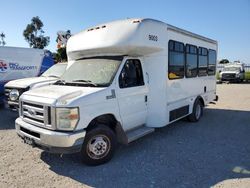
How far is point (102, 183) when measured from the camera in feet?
13.8

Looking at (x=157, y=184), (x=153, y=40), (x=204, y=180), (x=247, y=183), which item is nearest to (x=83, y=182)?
(x=157, y=184)

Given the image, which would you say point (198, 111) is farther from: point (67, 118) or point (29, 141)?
point (29, 141)

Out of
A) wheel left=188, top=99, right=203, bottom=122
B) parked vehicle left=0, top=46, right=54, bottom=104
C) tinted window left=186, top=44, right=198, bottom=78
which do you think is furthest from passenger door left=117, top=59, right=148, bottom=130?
parked vehicle left=0, top=46, right=54, bottom=104

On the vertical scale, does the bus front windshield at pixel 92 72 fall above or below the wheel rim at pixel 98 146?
above

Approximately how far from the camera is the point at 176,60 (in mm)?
6941

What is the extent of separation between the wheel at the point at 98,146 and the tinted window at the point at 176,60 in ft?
8.50

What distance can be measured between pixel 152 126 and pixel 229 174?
230 cm

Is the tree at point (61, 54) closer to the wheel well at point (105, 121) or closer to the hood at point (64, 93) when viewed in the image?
the hood at point (64, 93)

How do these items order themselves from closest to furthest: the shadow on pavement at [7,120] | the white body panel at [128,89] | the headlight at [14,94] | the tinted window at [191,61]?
1. the white body panel at [128,89]
2. the tinted window at [191,61]
3. the shadow on pavement at [7,120]
4. the headlight at [14,94]

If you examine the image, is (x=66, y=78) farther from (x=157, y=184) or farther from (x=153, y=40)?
(x=157, y=184)

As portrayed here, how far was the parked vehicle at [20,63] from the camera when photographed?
1100 centimetres

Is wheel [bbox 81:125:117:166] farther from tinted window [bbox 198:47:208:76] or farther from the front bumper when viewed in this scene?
tinted window [bbox 198:47:208:76]

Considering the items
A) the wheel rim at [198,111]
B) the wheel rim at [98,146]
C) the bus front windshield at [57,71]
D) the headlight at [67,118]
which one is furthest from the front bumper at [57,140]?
the bus front windshield at [57,71]

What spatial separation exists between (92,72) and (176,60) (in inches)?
109
